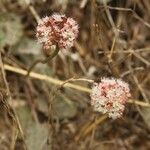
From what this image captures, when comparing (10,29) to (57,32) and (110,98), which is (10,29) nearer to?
(57,32)

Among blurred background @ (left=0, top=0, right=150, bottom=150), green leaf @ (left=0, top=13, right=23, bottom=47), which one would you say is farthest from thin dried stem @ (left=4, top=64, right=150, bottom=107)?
green leaf @ (left=0, top=13, right=23, bottom=47)

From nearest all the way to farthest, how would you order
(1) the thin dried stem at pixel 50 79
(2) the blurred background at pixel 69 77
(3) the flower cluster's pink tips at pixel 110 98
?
(3) the flower cluster's pink tips at pixel 110 98 < (1) the thin dried stem at pixel 50 79 < (2) the blurred background at pixel 69 77

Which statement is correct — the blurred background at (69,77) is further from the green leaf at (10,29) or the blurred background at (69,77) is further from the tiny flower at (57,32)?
the tiny flower at (57,32)

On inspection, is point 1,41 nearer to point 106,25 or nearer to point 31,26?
point 31,26

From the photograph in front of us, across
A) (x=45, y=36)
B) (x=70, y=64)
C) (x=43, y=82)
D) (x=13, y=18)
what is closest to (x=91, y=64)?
(x=70, y=64)

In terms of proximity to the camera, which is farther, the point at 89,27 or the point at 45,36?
the point at 89,27

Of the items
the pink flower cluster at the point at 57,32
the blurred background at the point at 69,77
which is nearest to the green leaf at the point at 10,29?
the blurred background at the point at 69,77

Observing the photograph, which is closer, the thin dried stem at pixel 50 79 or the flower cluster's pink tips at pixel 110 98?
the flower cluster's pink tips at pixel 110 98

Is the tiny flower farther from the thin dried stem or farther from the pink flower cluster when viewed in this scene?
the thin dried stem
